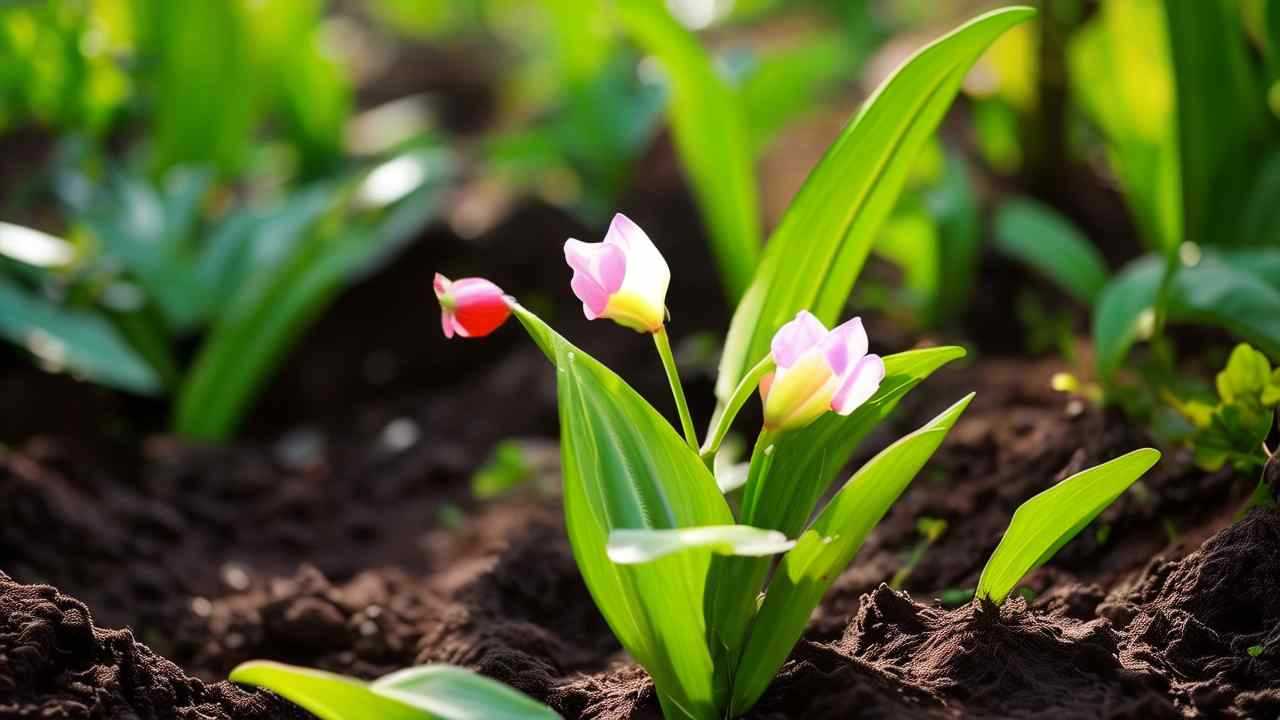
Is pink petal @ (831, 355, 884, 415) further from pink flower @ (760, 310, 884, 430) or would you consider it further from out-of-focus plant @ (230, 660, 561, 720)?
out-of-focus plant @ (230, 660, 561, 720)

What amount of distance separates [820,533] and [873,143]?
39 centimetres

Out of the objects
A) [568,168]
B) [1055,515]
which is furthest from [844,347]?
[568,168]

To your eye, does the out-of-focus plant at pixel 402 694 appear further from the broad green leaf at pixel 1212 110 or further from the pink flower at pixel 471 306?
the broad green leaf at pixel 1212 110

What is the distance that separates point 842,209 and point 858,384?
1.04 feet

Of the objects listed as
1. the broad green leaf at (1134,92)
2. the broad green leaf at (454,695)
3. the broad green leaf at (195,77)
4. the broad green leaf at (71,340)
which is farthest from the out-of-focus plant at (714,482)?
the broad green leaf at (195,77)

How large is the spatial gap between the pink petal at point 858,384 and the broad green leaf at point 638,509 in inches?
4.7

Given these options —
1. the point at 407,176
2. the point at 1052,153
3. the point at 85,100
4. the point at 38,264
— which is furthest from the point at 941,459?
the point at 85,100

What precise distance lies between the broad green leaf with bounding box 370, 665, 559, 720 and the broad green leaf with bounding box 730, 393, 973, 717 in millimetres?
180

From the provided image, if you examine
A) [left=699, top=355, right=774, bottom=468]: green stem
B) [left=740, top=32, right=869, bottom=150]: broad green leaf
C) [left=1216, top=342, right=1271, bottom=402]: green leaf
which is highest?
[left=740, top=32, right=869, bottom=150]: broad green leaf

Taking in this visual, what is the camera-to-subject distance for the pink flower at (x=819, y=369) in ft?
3.02

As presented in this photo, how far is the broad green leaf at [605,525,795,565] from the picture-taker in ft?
2.64

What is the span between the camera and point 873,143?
118cm

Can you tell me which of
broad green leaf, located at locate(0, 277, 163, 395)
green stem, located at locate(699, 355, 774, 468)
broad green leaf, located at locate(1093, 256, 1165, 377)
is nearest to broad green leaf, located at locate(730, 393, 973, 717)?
green stem, located at locate(699, 355, 774, 468)

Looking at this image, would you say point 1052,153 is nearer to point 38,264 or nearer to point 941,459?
point 941,459
